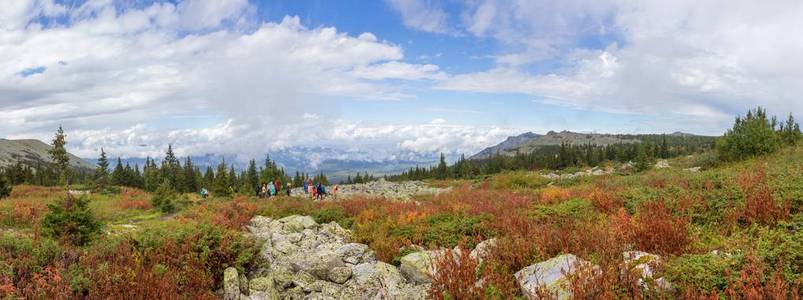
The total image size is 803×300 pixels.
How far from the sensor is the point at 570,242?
7.78m

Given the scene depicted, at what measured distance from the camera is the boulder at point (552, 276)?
5.92 m

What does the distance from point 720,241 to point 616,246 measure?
223 centimetres

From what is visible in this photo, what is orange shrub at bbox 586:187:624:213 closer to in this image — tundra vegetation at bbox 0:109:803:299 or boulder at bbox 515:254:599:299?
tundra vegetation at bbox 0:109:803:299

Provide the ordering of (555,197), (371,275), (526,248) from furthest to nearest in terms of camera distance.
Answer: (555,197)
(371,275)
(526,248)

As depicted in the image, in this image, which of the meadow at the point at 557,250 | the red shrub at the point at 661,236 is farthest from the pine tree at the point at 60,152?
the red shrub at the point at 661,236

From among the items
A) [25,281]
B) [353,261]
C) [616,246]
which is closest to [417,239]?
[353,261]

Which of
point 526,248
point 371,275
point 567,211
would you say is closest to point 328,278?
point 371,275

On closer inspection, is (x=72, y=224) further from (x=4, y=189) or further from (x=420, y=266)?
(x=4, y=189)

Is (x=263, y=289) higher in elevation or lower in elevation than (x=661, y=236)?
lower

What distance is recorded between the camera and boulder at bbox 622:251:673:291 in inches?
221

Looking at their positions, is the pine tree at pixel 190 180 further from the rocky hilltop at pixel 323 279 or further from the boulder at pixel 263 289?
the boulder at pixel 263 289

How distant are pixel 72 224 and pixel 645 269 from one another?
13452 mm

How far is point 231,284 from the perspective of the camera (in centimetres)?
834

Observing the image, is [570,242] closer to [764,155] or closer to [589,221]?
[589,221]
